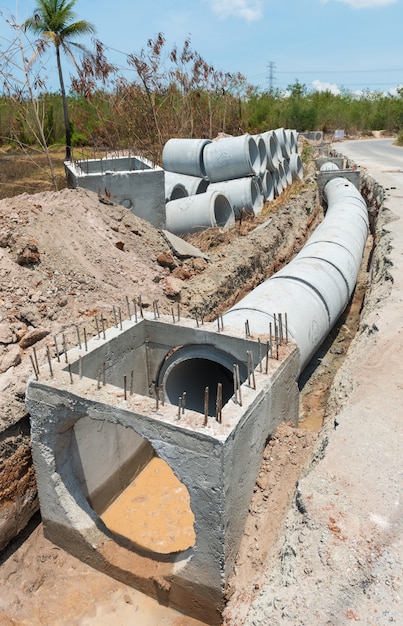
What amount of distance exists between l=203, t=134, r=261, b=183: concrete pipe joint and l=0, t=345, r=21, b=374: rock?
9.83 metres

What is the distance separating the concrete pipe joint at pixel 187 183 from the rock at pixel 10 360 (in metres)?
8.89

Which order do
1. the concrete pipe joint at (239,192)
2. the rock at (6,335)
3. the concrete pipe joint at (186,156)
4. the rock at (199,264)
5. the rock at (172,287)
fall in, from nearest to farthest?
1. the rock at (6,335)
2. the rock at (172,287)
3. the rock at (199,264)
4. the concrete pipe joint at (239,192)
5. the concrete pipe joint at (186,156)

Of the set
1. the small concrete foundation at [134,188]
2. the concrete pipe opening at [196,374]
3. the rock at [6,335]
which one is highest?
the small concrete foundation at [134,188]

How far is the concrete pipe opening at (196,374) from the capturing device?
5.48 metres

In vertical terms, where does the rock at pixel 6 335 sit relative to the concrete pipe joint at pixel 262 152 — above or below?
below

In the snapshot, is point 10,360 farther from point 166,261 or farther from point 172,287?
point 166,261

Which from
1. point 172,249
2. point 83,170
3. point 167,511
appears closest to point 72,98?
point 83,170

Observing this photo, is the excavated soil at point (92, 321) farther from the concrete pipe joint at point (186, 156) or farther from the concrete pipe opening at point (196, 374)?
the concrete pipe joint at point (186, 156)

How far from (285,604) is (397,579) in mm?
729

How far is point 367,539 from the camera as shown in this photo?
331 cm

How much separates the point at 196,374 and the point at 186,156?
371 inches

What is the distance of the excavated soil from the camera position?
468cm

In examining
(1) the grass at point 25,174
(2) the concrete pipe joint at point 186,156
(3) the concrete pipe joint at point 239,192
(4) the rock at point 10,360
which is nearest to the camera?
(4) the rock at point 10,360

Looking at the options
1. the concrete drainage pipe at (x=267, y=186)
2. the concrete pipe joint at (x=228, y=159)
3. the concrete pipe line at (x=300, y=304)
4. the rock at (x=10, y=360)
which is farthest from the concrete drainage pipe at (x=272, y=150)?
the rock at (x=10, y=360)
